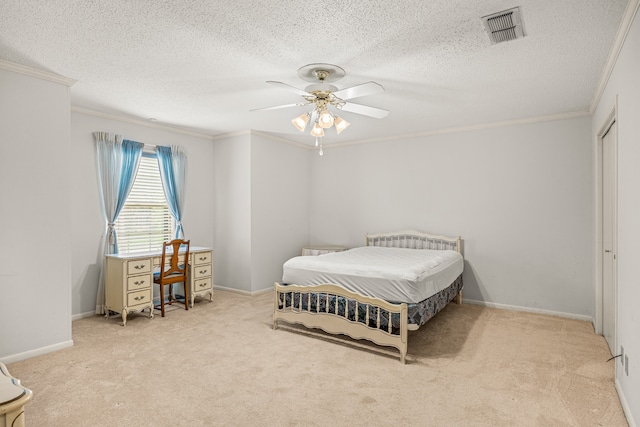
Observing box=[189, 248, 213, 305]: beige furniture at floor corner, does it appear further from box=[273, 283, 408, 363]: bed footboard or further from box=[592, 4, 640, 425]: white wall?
box=[592, 4, 640, 425]: white wall

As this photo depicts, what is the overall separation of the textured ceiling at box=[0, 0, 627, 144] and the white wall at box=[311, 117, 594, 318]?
2.25 feet

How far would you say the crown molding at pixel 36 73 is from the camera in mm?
3160

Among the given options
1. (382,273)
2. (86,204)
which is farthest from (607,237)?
(86,204)

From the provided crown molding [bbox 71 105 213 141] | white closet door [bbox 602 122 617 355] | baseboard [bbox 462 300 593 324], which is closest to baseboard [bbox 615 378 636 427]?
white closet door [bbox 602 122 617 355]

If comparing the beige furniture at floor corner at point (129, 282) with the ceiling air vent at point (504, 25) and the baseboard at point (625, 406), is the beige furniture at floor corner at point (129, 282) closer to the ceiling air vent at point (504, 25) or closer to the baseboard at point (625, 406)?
the ceiling air vent at point (504, 25)

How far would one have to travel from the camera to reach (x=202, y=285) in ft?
17.4

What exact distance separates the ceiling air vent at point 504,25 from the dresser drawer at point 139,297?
14.6 ft

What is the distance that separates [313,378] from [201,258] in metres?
2.97

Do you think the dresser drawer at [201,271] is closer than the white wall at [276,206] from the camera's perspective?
Yes

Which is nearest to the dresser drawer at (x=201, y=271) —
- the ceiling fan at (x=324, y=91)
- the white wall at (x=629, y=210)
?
the ceiling fan at (x=324, y=91)

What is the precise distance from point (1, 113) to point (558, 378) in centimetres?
515

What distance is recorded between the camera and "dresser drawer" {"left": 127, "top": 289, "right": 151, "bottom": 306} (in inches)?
173

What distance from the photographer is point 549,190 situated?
4793 mm

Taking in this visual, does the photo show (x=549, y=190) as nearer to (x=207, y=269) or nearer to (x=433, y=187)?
(x=433, y=187)
